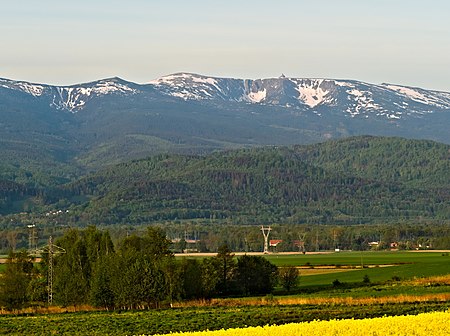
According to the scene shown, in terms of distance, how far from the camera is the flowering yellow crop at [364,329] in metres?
43.1

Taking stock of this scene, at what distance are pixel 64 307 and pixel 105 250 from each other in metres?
10.1

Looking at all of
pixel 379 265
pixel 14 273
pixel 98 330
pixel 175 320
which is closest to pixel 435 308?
pixel 175 320

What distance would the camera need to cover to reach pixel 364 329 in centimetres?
4397

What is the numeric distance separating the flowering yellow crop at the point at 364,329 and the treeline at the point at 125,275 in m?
43.5

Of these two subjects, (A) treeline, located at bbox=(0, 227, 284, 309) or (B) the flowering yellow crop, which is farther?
(A) treeline, located at bbox=(0, 227, 284, 309)

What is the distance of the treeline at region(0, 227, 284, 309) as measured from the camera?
89.1 m

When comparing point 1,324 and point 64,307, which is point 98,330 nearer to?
point 1,324

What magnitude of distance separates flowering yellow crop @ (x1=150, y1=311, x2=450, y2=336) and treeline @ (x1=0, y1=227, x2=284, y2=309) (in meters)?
43.5

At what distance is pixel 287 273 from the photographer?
104 metres

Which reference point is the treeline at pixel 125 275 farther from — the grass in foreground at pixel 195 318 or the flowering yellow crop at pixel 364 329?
the flowering yellow crop at pixel 364 329

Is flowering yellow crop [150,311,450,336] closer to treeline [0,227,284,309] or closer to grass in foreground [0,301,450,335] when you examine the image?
grass in foreground [0,301,450,335]

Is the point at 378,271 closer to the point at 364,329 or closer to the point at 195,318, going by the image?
the point at 195,318

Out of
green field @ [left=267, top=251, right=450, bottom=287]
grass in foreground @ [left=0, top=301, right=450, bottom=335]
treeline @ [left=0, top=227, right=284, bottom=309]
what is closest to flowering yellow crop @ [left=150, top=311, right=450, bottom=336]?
grass in foreground @ [left=0, top=301, right=450, bottom=335]

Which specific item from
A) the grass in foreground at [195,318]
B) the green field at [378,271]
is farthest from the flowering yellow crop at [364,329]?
the green field at [378,271]
